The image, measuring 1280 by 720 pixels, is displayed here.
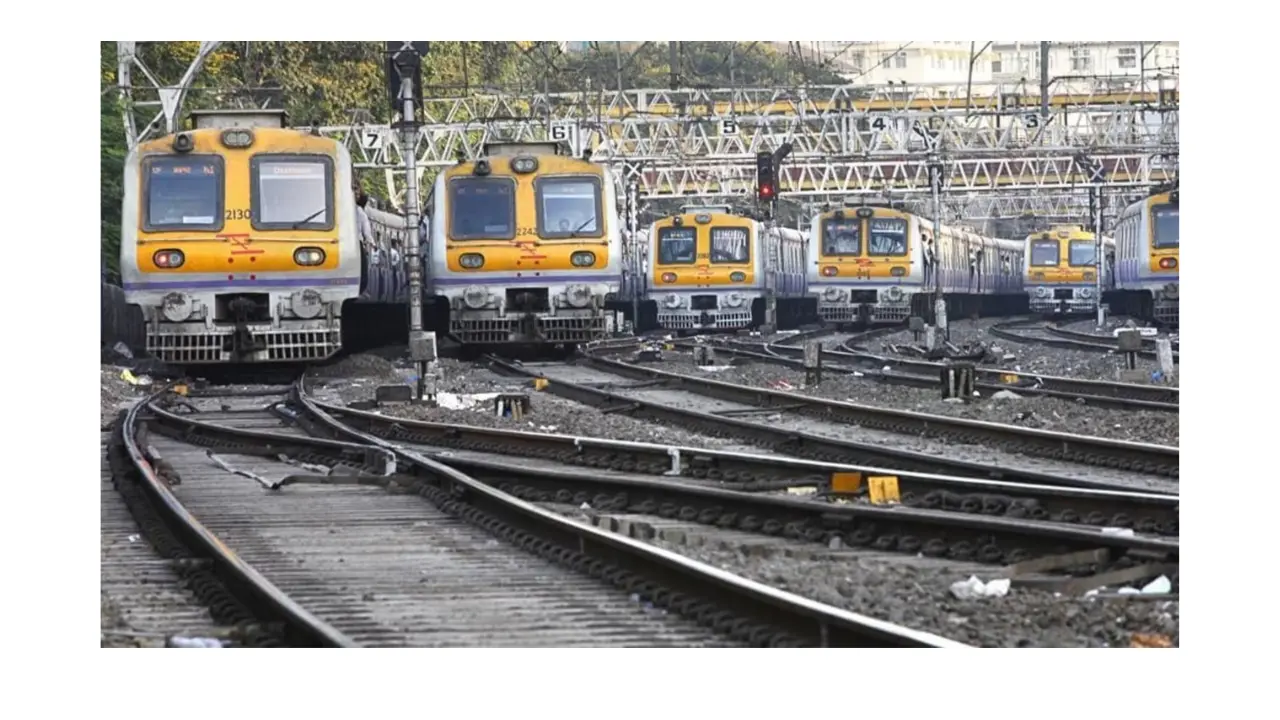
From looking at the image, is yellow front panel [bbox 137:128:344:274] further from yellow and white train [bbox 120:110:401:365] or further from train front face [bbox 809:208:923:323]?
train front face [bbox 809:208:923:323]

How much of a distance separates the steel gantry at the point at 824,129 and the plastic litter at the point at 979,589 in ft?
46.2

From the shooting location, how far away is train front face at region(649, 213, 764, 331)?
27750 mm

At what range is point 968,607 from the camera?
5.59 meters

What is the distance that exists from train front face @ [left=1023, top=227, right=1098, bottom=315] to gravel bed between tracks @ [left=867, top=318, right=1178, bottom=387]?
29.2ft

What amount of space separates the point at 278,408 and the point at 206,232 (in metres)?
2.20

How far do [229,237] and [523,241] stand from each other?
148 inches

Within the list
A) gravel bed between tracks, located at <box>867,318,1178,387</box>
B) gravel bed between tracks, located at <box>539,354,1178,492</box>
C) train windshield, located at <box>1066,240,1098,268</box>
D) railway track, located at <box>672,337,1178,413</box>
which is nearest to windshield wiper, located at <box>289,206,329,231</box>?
gravel bed between tracks, located at <box>539,354,1178,492</box>

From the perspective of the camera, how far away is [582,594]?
19.6 ft

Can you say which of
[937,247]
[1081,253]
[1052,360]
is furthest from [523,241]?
[1081,253]

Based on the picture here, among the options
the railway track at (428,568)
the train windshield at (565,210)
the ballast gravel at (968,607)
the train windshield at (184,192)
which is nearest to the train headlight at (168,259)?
the train windshield at (184,192)

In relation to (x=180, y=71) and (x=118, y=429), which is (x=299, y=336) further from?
(x=118, y=429)

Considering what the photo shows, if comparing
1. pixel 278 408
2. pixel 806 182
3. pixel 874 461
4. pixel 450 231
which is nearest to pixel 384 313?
pixel 450 231

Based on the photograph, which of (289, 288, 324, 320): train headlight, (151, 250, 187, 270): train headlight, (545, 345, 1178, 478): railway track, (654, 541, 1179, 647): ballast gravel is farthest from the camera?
(289, 288, 324, 320): train headlight

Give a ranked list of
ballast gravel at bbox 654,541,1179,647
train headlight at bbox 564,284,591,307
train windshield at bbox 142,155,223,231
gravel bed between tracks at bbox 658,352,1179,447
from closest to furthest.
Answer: ballast gravel at bbox 654,541,1179,647 → gravel bed between tracks at bbox 658,352,1179,447 → train windshield at bbox 142,155,223,231 → train headlight at bbox 564,284,591,307
